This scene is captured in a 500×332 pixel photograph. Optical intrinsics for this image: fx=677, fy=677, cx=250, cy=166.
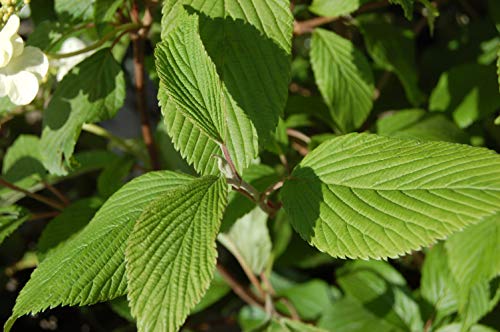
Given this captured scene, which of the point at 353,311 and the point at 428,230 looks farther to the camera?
the point at 353,311

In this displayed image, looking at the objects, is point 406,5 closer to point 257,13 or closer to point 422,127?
point 257,13

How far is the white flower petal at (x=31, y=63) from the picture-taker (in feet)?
2.75

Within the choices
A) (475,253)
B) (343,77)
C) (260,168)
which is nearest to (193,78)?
(260,168)

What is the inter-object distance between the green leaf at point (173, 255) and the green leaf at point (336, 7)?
421 millimetres

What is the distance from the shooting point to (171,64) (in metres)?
0.73

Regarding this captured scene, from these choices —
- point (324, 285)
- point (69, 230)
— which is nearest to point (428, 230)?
point (69, 230)

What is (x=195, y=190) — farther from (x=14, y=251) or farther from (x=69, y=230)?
(x=14, y=251)

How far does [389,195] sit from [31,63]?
0.48m

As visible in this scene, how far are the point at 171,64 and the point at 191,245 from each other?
0.67ft

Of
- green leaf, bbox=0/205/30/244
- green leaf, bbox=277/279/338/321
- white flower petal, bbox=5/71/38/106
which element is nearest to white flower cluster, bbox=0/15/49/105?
white flower petal, bbox=5/71/38/106

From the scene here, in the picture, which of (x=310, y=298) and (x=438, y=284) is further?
(x=310, y=298)

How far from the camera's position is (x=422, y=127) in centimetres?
106

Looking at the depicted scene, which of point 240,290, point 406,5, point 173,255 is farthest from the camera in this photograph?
point 240,290

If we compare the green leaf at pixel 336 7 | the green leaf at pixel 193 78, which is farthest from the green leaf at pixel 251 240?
the green leaf at pixel 193 78
